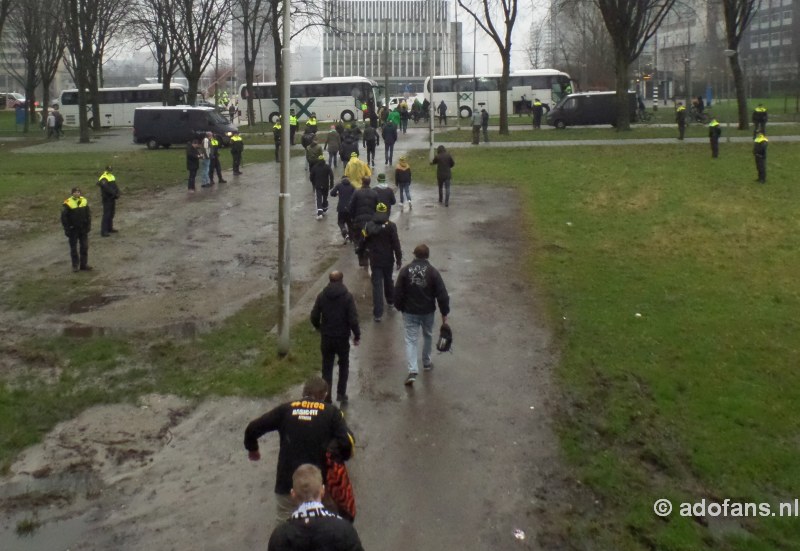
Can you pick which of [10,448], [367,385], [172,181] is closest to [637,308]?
[367,385]

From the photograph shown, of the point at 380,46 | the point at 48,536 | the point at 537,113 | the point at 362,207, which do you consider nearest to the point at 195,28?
the point at 537,113

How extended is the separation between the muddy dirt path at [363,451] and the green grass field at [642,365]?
390 mm

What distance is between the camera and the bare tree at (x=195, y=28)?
47700mm

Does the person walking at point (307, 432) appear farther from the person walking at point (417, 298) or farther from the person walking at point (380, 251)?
the person walking at point (380, 251)

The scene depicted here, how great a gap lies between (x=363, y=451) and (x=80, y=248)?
9.44 metres

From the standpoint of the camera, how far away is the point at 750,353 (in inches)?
419

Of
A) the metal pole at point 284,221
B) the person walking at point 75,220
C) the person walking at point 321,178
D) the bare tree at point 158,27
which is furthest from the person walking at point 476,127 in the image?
the metal pole at point 284,221

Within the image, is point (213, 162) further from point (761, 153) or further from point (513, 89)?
point (513, 89)

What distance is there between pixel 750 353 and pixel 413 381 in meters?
4.15

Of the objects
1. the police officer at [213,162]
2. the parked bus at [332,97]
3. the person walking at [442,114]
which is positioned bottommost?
the police officer at [213,162]

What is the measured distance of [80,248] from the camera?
15586 millimetres

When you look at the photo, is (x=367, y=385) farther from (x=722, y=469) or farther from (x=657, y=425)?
(x=722, y=469)

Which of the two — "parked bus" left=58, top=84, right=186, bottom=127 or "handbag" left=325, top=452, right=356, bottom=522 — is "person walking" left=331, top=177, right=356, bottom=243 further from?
"parked bus" left=58, top=84, right=186, bottom=127

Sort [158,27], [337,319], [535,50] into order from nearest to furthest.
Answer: [337,319] < [158,27] < [535,50]
